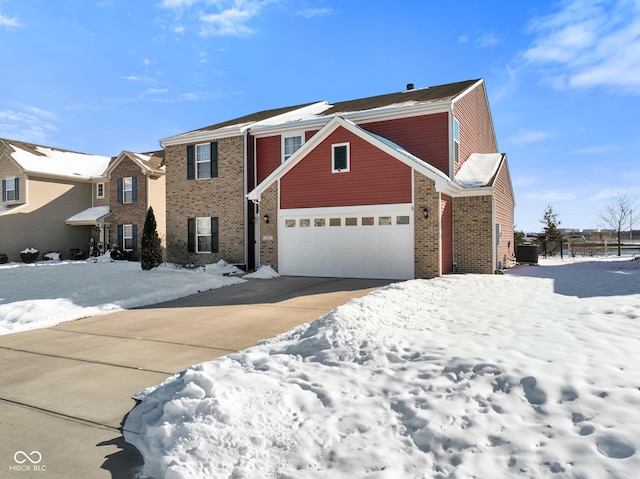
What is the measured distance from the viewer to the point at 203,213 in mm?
19562

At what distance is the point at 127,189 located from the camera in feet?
83.5

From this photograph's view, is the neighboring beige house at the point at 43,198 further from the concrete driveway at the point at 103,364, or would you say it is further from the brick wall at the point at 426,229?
the brick wall at the point at 426,229

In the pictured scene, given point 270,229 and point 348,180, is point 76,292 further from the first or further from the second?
point 348,180

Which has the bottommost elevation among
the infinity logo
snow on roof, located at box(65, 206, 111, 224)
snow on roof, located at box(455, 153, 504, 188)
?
the infinity logo

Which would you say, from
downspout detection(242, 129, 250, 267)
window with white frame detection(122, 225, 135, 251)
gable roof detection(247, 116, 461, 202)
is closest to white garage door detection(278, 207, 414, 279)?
gable roof detection(247, 116, 461, 202)

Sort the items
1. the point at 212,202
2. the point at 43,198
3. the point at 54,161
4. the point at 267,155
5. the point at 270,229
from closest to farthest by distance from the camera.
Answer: the point at 270,229, the point at 267,155, the point at 212,202, the point at 43,198, the point at 54,161

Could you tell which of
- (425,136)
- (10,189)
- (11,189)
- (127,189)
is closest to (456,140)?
(425,136)

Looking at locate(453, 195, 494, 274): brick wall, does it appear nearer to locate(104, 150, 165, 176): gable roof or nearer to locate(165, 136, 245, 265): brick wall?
locate(165, 136, 245, 265): brick wall

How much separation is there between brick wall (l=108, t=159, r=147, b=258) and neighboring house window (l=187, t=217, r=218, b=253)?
642 cm

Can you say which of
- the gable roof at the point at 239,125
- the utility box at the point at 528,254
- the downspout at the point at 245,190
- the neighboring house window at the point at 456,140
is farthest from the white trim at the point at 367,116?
the utility box at the point at 528,254

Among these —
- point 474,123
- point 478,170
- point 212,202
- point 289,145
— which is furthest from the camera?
point 212,202

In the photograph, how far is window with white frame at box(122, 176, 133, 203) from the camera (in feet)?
82.9

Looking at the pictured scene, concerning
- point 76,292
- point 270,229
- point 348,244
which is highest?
point 270,229

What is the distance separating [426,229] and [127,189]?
20.4 m
